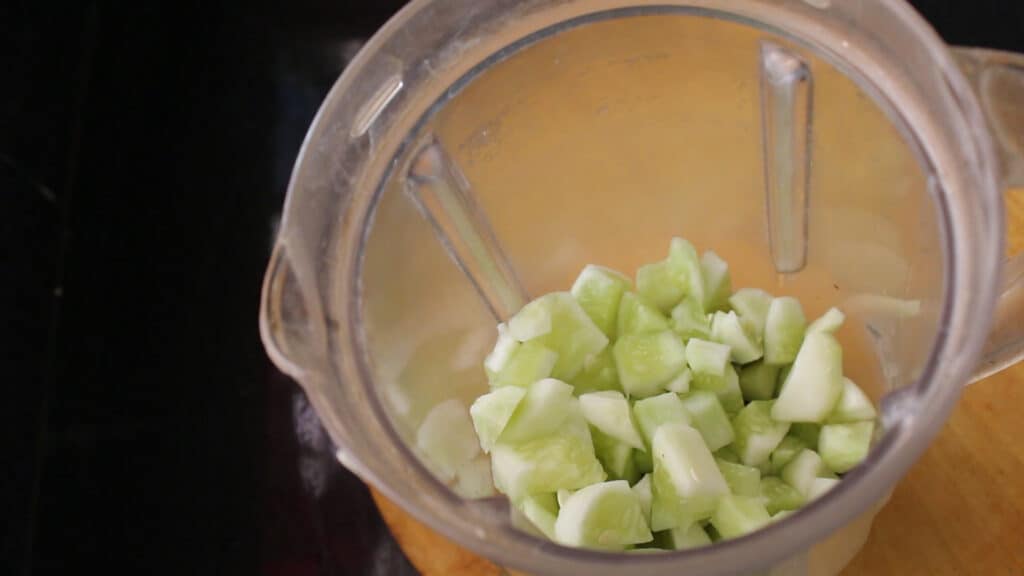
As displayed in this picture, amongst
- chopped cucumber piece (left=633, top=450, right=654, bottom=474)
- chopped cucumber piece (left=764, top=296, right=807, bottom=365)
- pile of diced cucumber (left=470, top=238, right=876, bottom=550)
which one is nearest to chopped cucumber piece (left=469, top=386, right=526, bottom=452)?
pile of diced cucumber (left=470, top=238, right=876, bottom=550)

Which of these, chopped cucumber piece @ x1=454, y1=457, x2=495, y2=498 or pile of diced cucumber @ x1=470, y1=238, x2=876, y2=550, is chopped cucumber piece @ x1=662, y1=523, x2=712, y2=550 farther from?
chopped cucumber piece @ x1=454, y1=457, x2=495, y2=498

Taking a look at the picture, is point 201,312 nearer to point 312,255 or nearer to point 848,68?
point 312,255

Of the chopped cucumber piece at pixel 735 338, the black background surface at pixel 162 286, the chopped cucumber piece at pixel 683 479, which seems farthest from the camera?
the black background surface at pixel 162 286

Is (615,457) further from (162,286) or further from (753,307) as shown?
(162,286)

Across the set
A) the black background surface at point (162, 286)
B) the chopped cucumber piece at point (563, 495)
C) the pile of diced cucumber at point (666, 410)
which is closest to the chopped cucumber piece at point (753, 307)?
the pile of diced cucumber at point (666, 410)

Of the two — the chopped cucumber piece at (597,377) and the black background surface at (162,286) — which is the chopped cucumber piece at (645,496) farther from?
the black background surface at (162,286)

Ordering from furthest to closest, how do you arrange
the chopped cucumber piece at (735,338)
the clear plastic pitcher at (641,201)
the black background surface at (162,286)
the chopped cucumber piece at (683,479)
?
the black background surface at (162,286)
the chopped cucumber piece at (735,338)
the chopped cucumber piece at (683,479)
the clear plastic pitcher at (641,201)
